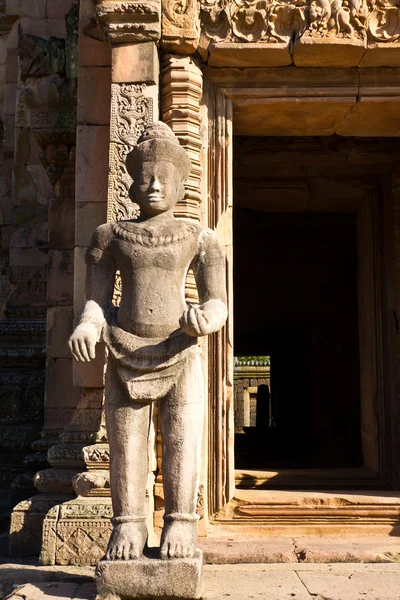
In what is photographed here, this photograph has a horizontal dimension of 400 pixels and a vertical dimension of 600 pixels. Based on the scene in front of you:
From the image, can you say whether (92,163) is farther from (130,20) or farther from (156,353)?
(156,353)

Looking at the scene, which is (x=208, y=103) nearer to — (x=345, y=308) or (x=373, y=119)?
(x=373, y=119)

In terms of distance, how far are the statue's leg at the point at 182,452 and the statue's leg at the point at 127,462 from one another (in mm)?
119

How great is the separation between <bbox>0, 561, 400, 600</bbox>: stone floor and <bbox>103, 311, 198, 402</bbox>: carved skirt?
109 cm

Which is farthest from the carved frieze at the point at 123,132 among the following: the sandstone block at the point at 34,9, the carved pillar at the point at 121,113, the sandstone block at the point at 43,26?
the sandstone block at the point at 34,9

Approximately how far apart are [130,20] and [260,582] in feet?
12.8

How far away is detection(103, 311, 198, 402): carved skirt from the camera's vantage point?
377 cm

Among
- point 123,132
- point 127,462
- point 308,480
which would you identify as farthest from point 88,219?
point 308,480

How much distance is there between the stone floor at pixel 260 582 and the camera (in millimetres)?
3830

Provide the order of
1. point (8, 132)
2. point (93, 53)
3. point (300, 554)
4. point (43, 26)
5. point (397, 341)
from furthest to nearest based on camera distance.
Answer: point (8, 132) → point (43, 26) → point (397, 341) → point (93, 53) → point (300, 554)

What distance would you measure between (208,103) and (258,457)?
347 inches

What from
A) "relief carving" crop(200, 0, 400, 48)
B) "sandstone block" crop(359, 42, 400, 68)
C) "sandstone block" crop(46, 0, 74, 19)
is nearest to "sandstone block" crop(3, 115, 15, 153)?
"sandstone block" crop(46, 0, 74, 19)

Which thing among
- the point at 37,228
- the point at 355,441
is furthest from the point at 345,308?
the point at 37,228

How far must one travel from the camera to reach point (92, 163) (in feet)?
18.6

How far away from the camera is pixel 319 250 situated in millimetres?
11680
